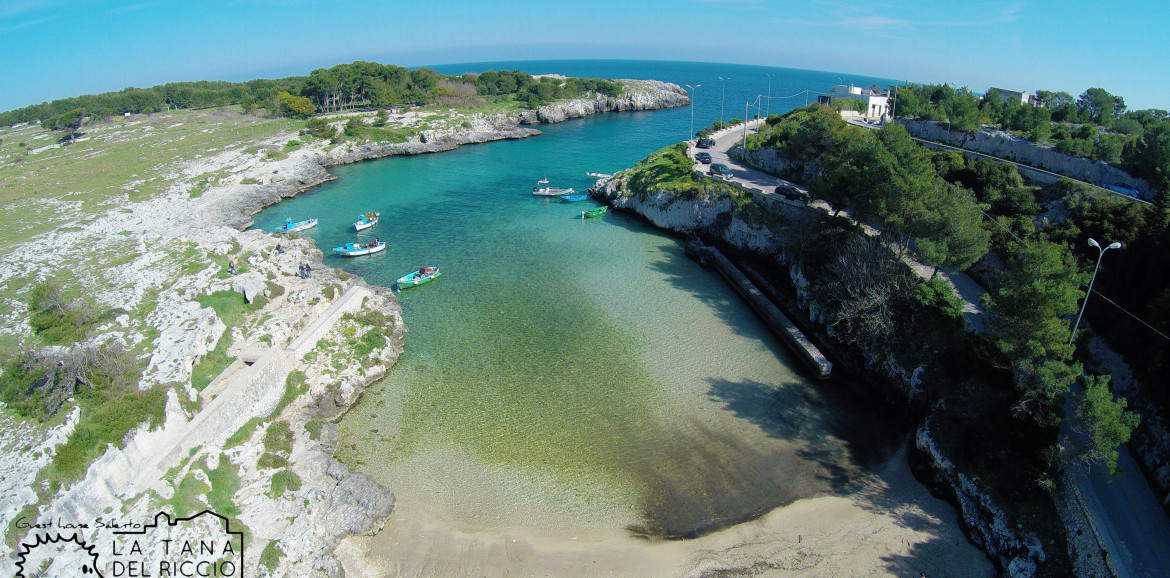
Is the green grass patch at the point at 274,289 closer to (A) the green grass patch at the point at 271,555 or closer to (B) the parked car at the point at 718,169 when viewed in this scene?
(A) the green grass patch at the point at 271,555

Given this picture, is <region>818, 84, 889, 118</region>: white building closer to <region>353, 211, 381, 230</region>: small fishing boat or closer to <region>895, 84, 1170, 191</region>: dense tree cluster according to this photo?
<region>895, 84, 1170, 191</region>: dense tree cluster

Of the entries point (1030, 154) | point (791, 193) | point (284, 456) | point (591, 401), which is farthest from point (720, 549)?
point (1030, 154)

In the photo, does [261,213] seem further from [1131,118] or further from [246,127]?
[1131,118]

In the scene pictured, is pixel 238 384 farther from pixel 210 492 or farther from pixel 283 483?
pixel 283 483

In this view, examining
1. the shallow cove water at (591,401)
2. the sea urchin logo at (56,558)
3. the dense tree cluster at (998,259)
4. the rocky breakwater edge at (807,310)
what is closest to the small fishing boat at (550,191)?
the rocky breakwater edge at (807,310)

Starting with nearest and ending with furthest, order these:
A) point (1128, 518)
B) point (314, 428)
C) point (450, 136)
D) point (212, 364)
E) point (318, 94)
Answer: point (1128, 518) → point (314, 428) → point (212, 364) → point (450, 136) → point (318, 94)
